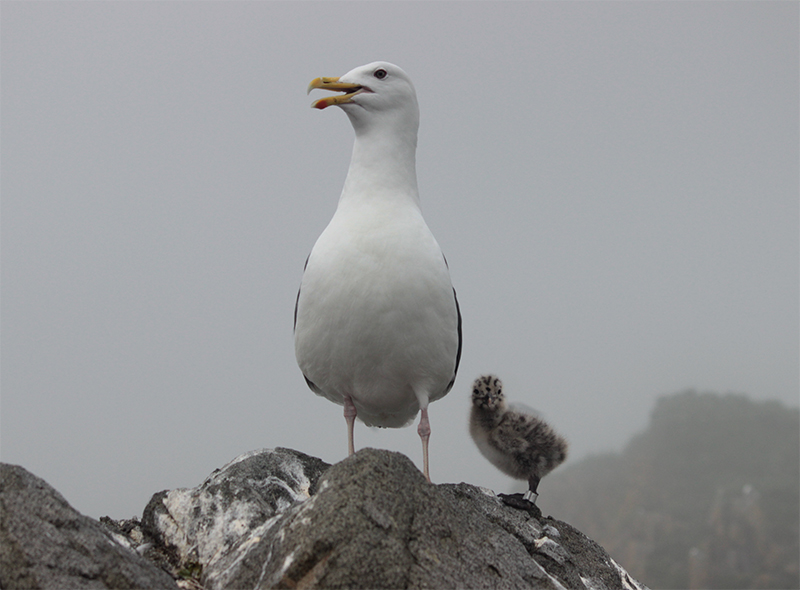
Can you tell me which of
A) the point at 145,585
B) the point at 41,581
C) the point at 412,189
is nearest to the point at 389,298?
the point at 412,189

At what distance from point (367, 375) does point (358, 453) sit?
2.32m

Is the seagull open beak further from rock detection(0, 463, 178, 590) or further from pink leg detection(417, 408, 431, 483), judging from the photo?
rock detection(0, 463, 178, 590)

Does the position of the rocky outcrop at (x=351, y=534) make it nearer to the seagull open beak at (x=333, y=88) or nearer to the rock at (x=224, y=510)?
the rock at (x=224, y=510)

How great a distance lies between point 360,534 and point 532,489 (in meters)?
4.85

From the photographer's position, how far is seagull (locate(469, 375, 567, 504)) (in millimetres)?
9469

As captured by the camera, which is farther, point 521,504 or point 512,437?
point 512,437

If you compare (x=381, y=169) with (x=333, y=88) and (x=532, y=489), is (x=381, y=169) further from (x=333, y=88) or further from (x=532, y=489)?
(x=532, y=489)

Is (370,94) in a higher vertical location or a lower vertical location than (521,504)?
higher

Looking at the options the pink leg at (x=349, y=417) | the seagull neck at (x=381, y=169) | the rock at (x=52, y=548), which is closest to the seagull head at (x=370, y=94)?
the seagull neck at (x=381, y=169)

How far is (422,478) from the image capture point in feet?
19.1

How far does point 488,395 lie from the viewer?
967 centimetres

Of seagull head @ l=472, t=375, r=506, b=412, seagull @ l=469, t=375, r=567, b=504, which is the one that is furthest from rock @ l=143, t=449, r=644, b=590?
seagull head @ l=472, t=375, r=506, b=412

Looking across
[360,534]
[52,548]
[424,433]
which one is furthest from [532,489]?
[52,548]

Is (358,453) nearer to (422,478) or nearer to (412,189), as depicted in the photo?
(422,478)
